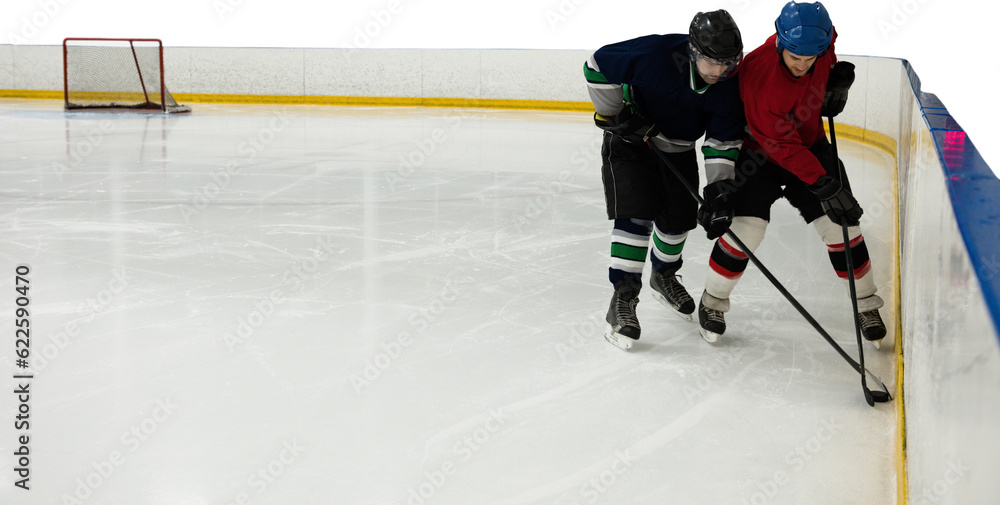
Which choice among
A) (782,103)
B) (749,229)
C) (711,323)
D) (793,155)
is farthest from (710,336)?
(782,103)

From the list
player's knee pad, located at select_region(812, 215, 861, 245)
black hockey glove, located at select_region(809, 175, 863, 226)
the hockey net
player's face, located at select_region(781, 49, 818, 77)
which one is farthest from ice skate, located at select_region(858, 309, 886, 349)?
the hockey net

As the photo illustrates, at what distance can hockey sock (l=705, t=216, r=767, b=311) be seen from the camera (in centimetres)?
260

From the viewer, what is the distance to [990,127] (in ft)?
16.8

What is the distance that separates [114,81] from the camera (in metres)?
10.2

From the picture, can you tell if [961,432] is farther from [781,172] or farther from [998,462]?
[781,172]

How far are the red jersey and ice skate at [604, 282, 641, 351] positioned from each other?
0.59 m

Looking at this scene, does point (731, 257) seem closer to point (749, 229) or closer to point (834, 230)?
point (749, 229)

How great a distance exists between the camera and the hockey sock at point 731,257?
2.60 meters

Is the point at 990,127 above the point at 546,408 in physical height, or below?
above

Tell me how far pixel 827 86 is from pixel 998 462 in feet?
6.69

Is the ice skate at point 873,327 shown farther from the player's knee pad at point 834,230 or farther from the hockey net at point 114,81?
the hockey net at point 114,81

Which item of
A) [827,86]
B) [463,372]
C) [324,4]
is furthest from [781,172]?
[324,4]

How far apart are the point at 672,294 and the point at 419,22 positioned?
31.5ft

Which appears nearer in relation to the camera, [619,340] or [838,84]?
[838,84]
